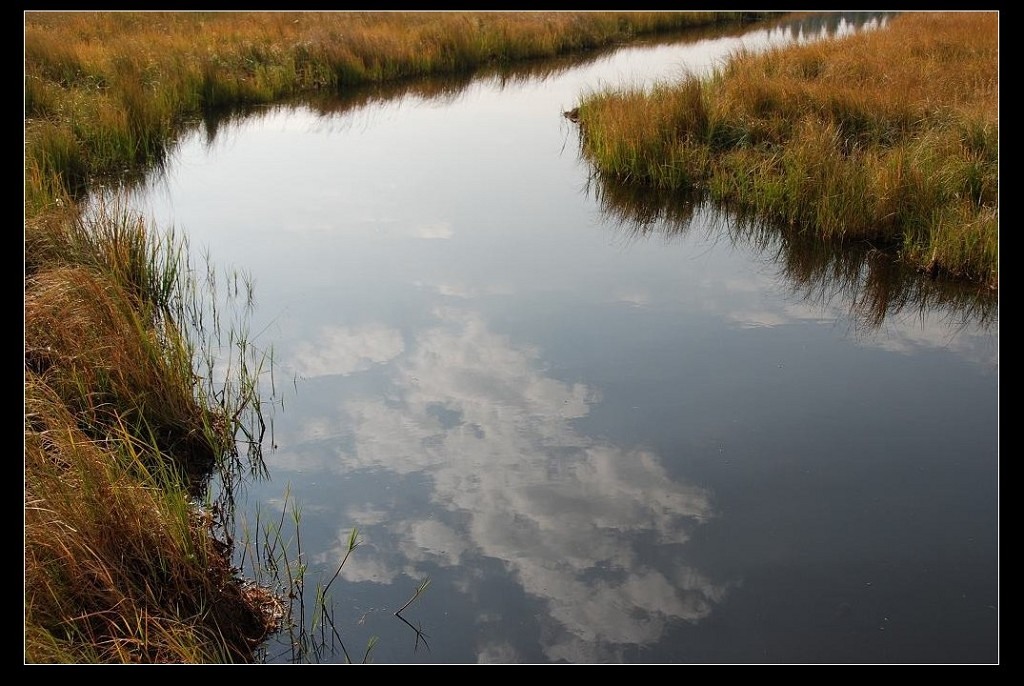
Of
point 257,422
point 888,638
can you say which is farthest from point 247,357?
point 888,638

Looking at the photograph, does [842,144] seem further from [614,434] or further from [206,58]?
[206,58]

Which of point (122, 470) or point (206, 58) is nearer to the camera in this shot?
point (122, 470)

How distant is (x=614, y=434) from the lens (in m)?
4.77

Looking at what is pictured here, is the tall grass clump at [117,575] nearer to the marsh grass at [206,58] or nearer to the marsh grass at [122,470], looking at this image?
the marsh grass at [122,470]

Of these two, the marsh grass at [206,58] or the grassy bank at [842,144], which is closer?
the grassy bank at [842,144]

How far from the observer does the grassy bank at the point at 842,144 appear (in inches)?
279

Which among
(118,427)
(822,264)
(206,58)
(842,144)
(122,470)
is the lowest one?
(822,264)

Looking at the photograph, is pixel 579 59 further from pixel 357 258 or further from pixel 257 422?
pixel 257 422

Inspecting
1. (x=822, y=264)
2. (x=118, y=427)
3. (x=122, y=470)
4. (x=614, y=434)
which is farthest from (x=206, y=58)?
(x=122, y=470)

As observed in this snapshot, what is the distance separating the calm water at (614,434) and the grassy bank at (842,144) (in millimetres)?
417

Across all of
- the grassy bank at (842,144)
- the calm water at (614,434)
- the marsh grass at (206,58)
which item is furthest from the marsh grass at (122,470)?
the grassy bank at (842,144)

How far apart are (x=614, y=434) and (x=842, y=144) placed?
5.34 m

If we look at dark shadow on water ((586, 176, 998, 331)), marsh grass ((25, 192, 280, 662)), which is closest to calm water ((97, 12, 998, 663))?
dark shadow on water ((586, 176, 998, 331))

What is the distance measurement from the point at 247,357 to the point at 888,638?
396cm
